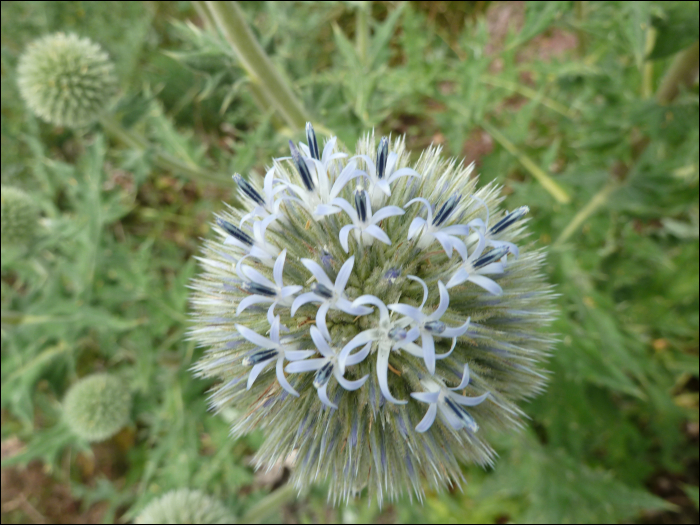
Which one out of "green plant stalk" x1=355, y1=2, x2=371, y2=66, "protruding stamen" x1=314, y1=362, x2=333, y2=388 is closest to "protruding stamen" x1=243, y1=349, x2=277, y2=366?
"protruding stamen" x1=314, y1=362, x2=333, y2=388

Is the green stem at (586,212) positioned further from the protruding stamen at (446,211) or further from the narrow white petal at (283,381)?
the narrow white petal at (283,381)

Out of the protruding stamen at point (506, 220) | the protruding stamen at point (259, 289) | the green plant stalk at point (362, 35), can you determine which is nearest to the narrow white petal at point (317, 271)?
the protruding stamen at point (259, 289)

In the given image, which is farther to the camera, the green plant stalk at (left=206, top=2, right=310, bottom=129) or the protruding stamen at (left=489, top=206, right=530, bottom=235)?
the green plant stalk at (left=206, top=2, right=310, bottom=129)

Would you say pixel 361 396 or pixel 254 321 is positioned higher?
pixel 254 321

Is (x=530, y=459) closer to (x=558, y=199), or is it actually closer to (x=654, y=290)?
(x=654, y=290)

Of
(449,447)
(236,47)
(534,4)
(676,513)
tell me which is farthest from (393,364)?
(676,513)

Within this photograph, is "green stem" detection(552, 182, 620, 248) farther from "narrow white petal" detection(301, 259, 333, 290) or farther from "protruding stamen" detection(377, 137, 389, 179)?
"narrow white petal" detection(301, 259, 333, 290)
